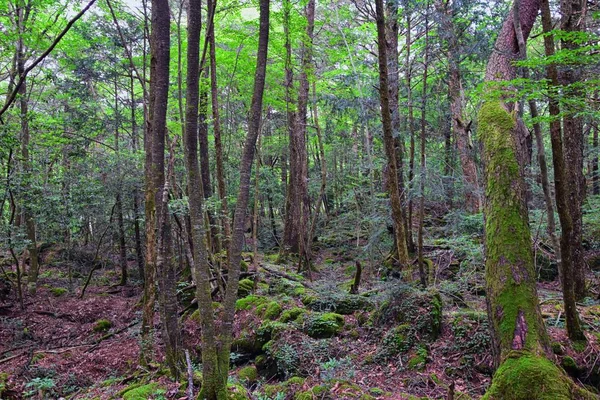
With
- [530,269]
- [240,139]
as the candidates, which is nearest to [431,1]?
[530,269]

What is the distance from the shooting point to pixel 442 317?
6.85 meters

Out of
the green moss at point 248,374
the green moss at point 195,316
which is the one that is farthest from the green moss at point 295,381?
the green moss at point 195,316

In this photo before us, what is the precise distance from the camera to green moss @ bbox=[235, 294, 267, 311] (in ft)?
30.3

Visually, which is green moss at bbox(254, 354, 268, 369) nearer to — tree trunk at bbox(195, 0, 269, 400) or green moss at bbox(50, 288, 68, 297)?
tree trunk at bbox(195, 0, 269, 400)

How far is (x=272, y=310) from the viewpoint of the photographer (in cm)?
852

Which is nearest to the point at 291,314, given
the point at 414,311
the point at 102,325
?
the point at 414,311

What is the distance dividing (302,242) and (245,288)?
7.58 ft

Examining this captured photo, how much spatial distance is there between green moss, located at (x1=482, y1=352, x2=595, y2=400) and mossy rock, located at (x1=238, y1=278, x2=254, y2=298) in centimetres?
723

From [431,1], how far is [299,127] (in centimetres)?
646

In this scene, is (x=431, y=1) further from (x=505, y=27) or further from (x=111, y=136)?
(x=111, y=136)

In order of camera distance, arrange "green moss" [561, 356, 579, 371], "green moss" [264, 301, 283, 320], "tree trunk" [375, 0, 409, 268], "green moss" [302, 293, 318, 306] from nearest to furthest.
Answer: "green moss" [561, 356, 579, 371] < "tree trunk" [375, 0, 409, 268] < "green moss" [264, 301, 283, 320] < "green moss" [302, 293, 318, 306]

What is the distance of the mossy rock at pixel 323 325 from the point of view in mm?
7539

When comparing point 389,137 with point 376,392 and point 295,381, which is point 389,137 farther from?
point 295,381

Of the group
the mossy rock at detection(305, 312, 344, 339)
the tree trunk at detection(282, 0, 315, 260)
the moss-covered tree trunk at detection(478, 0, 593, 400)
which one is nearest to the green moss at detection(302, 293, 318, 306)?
the mossy rock at detection(305, 312, 344, 339)
